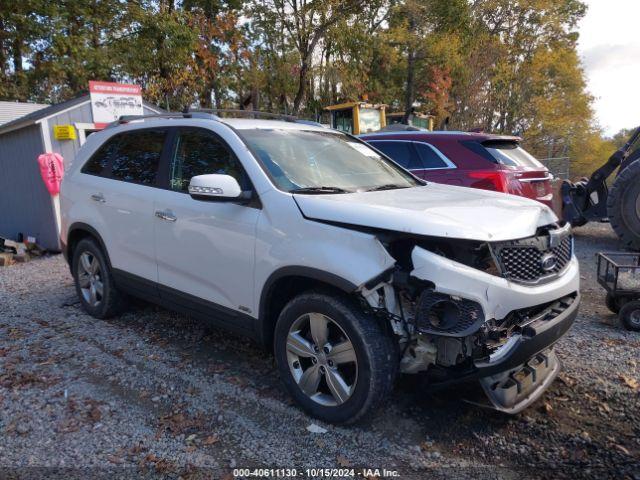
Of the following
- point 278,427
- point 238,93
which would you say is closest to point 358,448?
point 278,427

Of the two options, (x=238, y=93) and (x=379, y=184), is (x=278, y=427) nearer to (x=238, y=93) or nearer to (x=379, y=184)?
(x=379, y=184)

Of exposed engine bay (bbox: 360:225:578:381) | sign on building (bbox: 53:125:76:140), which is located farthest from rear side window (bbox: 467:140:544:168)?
sign on building (bbox: 53:125:76:140)

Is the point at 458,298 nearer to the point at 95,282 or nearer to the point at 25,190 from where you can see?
the point at 95,282

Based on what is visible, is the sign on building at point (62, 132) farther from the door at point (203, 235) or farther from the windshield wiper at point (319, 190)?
the windshield wiper at point (319, 190)

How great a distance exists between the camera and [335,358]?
114 inches

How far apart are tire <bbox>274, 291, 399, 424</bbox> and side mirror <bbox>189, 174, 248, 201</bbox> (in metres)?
0.83

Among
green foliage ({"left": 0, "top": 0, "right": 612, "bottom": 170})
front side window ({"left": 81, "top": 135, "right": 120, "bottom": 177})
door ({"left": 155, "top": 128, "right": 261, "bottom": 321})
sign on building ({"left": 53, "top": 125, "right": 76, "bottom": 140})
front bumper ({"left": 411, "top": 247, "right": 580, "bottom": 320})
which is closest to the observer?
front bumper ({"left": 411, "top": 247, "right": 580, "bottom": 320})

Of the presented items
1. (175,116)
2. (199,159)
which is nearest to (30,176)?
(175,116)

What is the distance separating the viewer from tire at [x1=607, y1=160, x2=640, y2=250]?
22.5ft

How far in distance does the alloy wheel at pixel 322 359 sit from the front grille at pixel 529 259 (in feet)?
3.22

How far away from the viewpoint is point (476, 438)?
9.41 feet

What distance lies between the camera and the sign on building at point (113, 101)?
402 inches

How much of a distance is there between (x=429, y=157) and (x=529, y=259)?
427 centimetres

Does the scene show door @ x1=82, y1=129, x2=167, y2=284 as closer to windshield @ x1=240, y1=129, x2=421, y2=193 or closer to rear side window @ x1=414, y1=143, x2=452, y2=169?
windshield @ x1=240, y1=129, x2=421, y2=193
